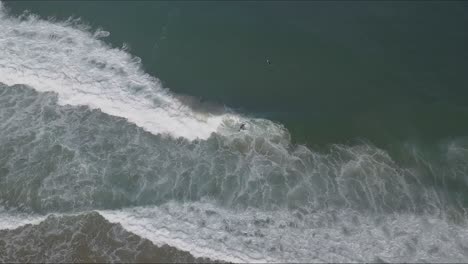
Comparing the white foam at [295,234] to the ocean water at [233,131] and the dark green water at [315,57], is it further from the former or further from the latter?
the dark green water at [315,57]

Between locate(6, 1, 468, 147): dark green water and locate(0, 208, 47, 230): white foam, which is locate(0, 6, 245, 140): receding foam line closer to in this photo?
locate(6, 1, 468, 147): dark green water

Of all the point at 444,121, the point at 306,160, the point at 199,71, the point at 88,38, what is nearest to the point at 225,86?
the point at 199,71

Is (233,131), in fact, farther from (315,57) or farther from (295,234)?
(315,57)

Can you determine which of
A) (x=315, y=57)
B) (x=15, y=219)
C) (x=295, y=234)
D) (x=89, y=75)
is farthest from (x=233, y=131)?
(x=15, y=219)

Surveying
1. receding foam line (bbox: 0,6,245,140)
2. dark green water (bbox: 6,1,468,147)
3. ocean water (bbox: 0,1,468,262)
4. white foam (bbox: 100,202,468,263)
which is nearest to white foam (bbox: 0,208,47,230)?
ocean water (bbox: 0,1,468,262)

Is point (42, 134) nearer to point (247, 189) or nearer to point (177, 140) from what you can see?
point (177, 140)

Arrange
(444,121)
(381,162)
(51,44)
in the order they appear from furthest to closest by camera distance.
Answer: (51,44) < (444,121) < (381,162)
